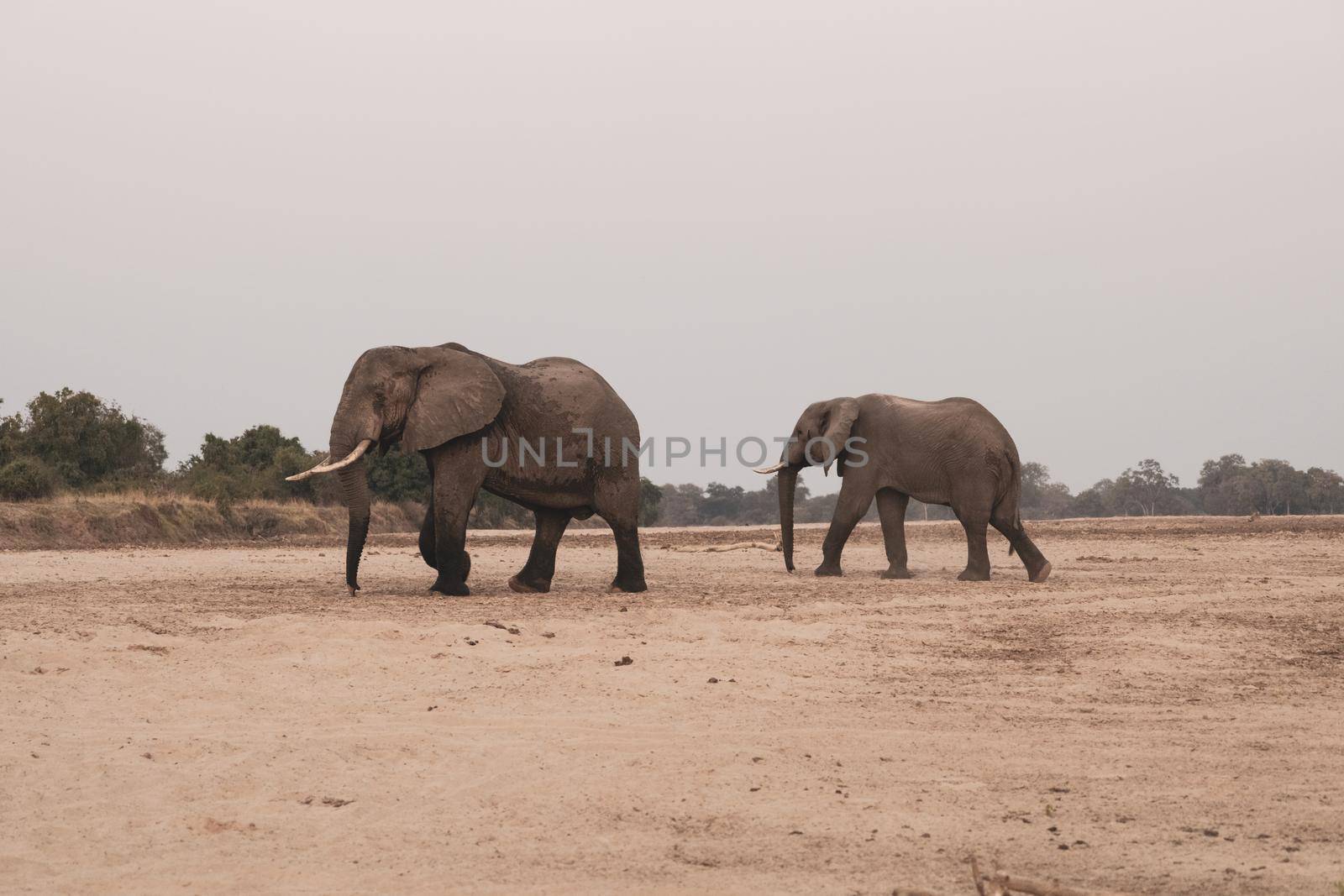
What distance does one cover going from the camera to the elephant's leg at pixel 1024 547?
15758 mm

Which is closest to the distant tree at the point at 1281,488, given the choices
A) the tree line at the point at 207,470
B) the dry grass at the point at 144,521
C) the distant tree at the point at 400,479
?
the tree line at the point at 207,470

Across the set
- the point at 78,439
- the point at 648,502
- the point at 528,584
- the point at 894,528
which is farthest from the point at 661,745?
the point at 648,502

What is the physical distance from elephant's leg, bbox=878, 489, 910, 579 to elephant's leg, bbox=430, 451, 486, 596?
5739 mm

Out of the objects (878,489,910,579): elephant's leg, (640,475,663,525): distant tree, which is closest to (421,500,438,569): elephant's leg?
(878,489,910,579): elephant's leg

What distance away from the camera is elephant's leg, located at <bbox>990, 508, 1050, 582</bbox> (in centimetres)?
1576

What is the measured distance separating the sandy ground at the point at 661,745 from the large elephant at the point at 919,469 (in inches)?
155

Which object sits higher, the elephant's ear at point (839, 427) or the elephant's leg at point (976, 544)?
the elephant's ear at point (839, 427)

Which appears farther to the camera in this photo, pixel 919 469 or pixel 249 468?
pixel 249 468

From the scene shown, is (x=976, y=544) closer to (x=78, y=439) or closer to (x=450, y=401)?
(x=450, y=401)

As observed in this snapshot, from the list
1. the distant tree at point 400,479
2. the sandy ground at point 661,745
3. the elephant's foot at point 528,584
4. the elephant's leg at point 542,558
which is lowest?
the sandy ground at point 661,745

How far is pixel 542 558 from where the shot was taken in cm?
1380

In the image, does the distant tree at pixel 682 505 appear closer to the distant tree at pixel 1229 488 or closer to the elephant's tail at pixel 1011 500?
the distant tree at pixel 1229 488

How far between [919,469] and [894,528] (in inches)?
33.8

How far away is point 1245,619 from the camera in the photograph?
36.2ft
